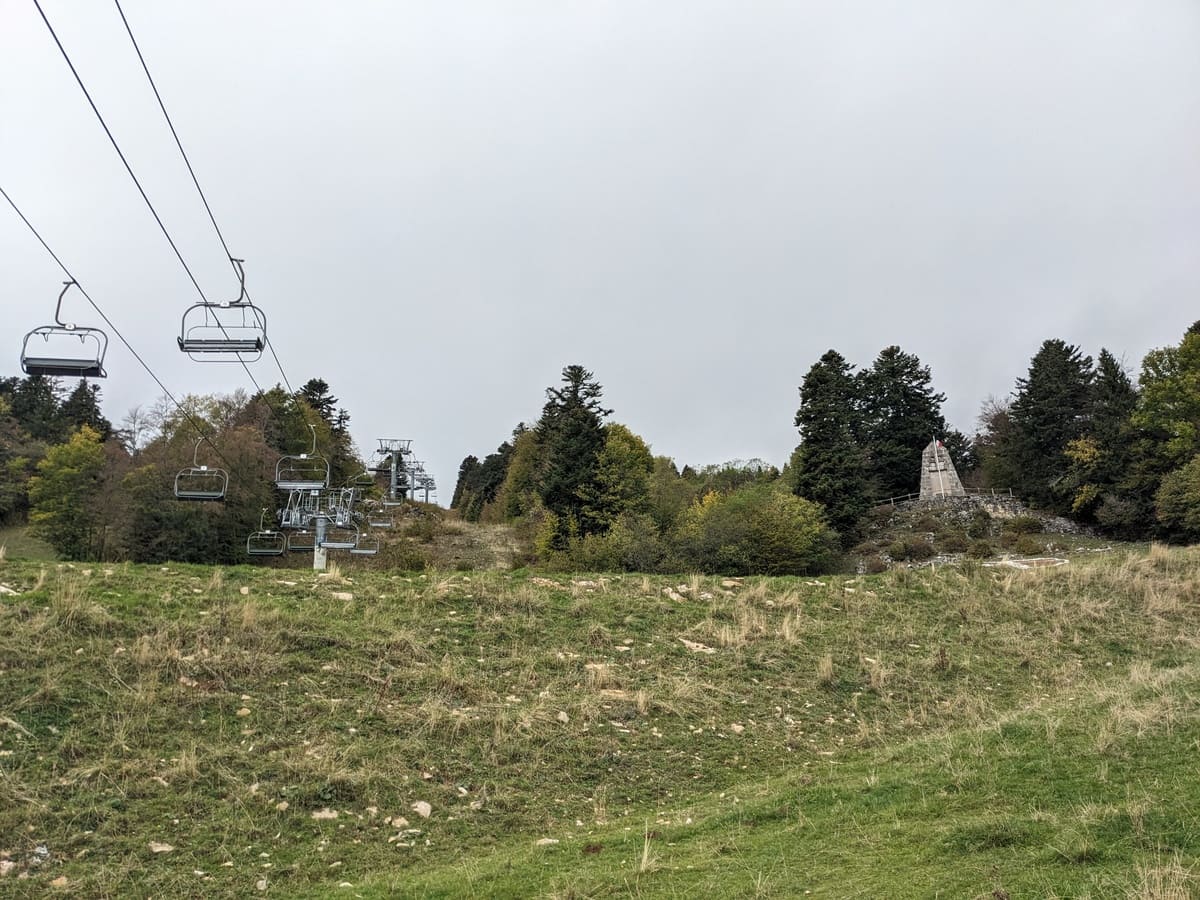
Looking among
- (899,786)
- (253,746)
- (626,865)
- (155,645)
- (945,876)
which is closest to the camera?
(945,876)

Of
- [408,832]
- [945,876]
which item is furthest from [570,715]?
[945,876]

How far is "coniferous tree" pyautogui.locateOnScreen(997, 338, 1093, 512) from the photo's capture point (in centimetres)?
5166

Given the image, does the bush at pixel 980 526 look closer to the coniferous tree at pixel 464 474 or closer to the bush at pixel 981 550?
the bush at pixel 981 550

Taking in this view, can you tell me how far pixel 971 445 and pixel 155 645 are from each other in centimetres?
7703

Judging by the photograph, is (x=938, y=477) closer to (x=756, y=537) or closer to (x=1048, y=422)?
(x=1048, y=422)

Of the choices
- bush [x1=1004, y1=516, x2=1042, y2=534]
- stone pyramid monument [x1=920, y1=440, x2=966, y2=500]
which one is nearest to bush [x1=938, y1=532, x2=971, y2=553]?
bush [x1=1004, y1=516, x2=1042, y2=534]

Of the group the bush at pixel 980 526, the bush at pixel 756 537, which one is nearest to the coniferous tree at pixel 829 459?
the bush at pixel 756 537

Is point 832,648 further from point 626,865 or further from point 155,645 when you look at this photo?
point 155,645

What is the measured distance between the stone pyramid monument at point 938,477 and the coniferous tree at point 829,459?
21.5ft

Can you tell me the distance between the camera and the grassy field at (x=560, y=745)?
18.9 ft

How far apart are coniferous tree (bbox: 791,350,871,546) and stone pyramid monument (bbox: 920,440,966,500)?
6539mm

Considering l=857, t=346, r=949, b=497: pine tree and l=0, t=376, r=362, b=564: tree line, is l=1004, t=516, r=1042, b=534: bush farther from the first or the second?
l=0, t=376, r=362, b=564: tree line

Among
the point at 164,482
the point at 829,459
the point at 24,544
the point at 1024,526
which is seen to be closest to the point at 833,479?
the point at 829,459

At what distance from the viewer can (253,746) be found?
8.58 meters
